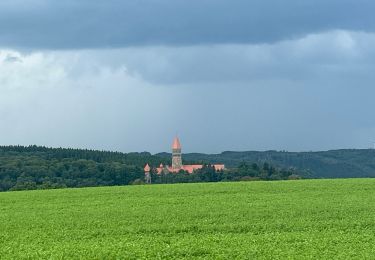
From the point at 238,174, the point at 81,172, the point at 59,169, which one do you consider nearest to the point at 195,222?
the point at 238,174

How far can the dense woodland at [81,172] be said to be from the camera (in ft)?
364

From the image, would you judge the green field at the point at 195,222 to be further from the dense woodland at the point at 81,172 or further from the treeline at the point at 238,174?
Result: the treeline at the point at 238,174

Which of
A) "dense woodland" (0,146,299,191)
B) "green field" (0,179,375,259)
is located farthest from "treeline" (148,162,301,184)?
"green field" (0,179,375,259)

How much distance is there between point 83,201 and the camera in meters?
40.9

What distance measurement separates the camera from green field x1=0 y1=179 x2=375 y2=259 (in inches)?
862

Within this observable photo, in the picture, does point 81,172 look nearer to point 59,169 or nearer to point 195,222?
point 59,169

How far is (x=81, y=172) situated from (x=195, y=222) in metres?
91.5

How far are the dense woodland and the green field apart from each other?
62.1 m

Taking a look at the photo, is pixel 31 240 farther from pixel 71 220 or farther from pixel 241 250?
pixel 241 250

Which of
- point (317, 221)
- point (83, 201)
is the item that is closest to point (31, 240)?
point (317, 221)

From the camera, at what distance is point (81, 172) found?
119375 millimetres

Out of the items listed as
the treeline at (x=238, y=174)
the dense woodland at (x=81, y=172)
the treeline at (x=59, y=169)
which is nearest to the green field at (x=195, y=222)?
the treeline at (x=59, y=169)

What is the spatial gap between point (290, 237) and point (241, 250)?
3239 mm

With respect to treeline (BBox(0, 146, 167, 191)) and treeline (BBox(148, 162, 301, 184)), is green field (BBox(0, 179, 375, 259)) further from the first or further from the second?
treeline (BBox(148, 162, 301, 184))
